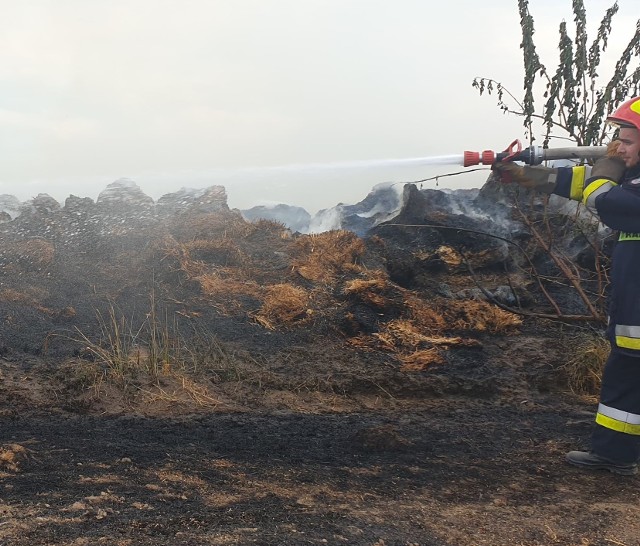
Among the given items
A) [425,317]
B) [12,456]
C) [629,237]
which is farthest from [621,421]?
[12,456]

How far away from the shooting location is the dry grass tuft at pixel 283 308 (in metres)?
6.21

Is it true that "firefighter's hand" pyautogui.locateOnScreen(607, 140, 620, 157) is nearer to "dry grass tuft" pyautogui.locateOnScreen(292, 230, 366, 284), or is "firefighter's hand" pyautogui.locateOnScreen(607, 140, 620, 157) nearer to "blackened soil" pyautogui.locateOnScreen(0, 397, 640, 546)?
"blackened soil" pyautogui.locateOnScreen(0, 397, 640, 546)

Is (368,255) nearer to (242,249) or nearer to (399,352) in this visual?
(242,249)

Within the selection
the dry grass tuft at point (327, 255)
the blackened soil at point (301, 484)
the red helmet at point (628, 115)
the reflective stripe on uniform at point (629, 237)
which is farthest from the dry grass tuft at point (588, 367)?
the dry grass tuft at point (327, 255)

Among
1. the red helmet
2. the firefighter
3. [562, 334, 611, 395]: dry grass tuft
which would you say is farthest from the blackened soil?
the red helmet

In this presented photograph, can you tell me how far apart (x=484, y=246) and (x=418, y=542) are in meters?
6.08

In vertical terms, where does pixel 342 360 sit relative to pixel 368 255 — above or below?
below

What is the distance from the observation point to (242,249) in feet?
27.8

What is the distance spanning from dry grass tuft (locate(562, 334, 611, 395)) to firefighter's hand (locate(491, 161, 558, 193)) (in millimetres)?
2102

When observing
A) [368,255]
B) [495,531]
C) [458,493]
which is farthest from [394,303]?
[495,531]

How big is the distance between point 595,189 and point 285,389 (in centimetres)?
270

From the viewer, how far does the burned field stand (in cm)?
251

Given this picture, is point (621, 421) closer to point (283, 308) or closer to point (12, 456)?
point (12, 456)

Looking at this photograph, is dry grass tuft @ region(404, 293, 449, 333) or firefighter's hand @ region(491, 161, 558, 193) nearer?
firefighter's hand @ region(491, 161, 558, 193)
